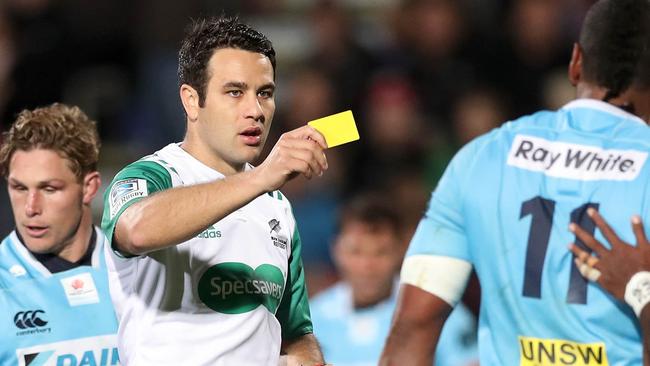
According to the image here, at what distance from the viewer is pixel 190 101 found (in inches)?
163

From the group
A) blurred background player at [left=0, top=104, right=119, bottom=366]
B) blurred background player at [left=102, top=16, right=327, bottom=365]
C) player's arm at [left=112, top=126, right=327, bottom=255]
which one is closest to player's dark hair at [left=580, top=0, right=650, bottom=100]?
blurred background player at [left=102, top=16, right=327, bottom=365]

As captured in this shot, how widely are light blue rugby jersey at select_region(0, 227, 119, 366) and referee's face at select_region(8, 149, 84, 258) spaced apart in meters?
0.10

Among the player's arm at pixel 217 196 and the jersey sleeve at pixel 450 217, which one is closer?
the player's arm at pixel 217 196

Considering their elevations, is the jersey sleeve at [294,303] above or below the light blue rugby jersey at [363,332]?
above

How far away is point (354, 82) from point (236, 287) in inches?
239

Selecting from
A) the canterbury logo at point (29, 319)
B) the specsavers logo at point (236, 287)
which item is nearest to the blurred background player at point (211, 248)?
the specsavers logo at point (236, 287)

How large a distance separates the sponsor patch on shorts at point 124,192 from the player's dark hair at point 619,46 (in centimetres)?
173

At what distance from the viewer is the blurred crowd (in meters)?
9.40

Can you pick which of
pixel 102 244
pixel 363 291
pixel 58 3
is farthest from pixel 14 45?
pixel 102 244

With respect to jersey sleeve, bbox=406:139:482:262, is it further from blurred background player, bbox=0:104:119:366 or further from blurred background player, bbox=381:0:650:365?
blurred background player, bbox=0:104:119:366

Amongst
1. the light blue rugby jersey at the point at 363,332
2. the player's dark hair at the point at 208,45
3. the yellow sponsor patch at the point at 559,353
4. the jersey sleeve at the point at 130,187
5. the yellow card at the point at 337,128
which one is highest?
the player's dark hair at the point at 208,45

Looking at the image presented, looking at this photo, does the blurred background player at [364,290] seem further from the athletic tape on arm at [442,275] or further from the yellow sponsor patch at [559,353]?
the yellow sponsor patch at [559,353]

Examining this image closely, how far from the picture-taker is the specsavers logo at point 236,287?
3.96 m

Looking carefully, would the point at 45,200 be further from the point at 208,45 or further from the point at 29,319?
the point at 208,45
